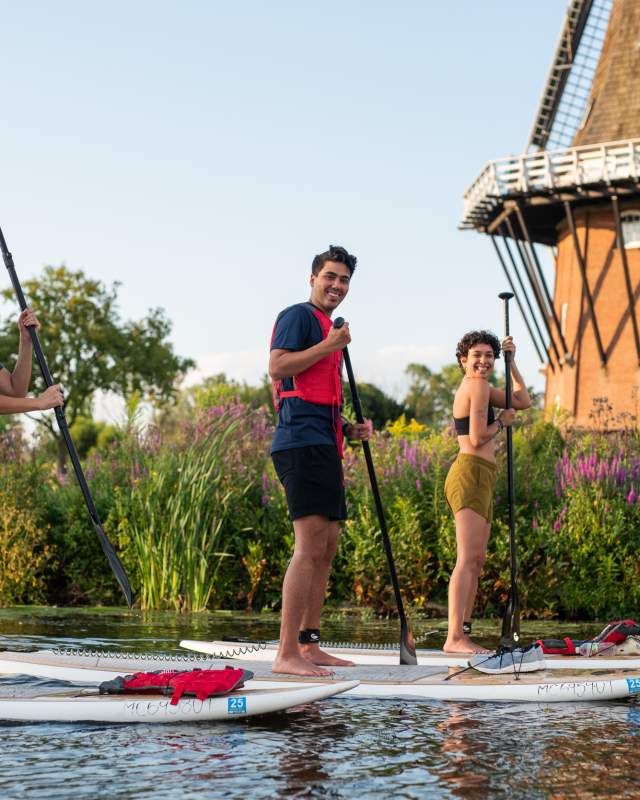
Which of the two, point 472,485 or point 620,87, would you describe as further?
point 620,87

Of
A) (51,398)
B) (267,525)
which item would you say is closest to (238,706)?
(51,398)

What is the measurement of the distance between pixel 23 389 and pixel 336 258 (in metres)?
1.82

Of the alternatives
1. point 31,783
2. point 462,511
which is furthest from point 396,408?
point 31,783

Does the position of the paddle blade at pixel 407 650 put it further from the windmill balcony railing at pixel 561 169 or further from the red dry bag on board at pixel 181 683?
the windmill balcony railing at pixel 561 169

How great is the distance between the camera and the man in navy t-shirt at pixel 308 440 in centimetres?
611

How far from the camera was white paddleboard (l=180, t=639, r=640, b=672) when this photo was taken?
22.2ft

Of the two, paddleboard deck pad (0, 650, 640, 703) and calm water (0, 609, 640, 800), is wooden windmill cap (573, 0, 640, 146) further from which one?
calm water (0, 609, 640, 800)

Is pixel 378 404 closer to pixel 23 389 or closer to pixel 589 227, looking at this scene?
pixel 589 227

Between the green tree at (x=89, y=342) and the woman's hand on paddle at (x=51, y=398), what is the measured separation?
3691 centimetres

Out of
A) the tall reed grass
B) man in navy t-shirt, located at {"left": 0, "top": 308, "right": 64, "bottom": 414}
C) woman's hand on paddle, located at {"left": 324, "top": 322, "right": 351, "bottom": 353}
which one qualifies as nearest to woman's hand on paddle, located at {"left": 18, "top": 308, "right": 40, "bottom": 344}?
man in navy t-shirt, located at {"left": 0, "top": 308, "right": 64, "bottom": 414}

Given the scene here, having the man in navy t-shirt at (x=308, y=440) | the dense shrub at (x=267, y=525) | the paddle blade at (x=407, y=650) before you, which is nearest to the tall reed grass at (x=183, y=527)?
the dense shrub at (x=267, y=525)

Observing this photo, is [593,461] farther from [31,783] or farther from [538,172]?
[538,172]

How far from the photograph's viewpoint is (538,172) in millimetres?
29125

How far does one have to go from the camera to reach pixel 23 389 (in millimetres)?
6520
